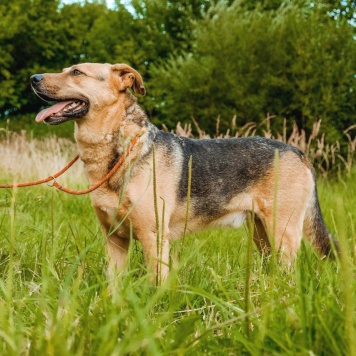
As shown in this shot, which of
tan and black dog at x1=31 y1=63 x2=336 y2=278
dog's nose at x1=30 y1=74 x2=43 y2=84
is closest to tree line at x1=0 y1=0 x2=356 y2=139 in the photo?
tan and black dog at x1=31 y1=63 x2=336 y2=278

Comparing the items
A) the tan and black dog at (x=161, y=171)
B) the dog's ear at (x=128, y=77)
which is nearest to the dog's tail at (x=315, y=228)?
the tan and black dog at (x=161, y=171)

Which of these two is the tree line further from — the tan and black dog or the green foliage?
the tan and black dog

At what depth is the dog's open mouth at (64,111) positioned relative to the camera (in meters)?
3.80

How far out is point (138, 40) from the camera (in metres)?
22.1

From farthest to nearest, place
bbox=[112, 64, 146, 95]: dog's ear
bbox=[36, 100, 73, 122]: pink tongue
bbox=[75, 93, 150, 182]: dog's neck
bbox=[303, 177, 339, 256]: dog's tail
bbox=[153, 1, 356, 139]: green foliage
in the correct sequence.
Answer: bbox=[153, 1, 356, 139]: green foliage → bbox=[303, 177, 339, 256]: dog's tail → bbox=[112, 64, 146, 95]: dog's ear → bbox=[75, 93, 150, 182]: dog's neck → bbox=[36, 100, 73, 122]: pink tongue

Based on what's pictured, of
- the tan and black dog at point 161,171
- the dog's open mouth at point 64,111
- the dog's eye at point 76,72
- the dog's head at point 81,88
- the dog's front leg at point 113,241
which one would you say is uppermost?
the dog's eye at point 76,72

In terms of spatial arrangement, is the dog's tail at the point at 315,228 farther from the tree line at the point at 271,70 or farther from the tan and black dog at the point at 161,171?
the tree line at the point at 271,70

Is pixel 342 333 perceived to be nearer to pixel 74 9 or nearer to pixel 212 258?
pixel 212 258

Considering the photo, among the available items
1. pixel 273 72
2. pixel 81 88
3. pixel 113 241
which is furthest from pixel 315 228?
pixel 273 72

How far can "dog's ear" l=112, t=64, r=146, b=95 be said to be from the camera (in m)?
4.07

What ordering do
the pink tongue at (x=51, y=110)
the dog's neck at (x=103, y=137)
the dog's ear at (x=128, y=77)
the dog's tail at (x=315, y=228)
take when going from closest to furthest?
the pink tongue at (x=51, y=110) → the dog's neck at (x=103, y=137) → the dog's ear at (x=128, y=77) → the dog's tail at (x=315, y=228)

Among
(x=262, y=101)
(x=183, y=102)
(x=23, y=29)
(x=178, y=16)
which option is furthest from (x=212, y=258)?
(x=23, y=29)

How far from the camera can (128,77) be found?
13.4ft

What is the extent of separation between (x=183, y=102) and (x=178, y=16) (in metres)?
8.57
